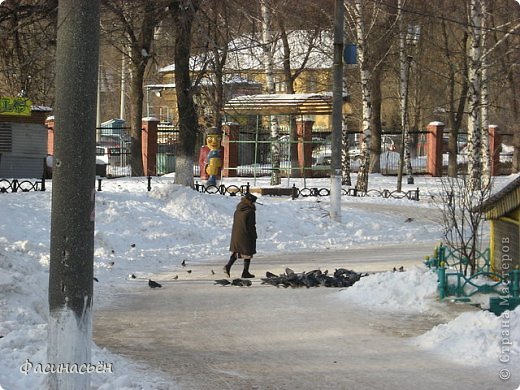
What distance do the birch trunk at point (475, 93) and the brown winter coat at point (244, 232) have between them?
1276 centimetres

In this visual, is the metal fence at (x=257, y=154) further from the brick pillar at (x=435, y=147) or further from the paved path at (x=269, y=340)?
the paved path at (x=269, y=340)

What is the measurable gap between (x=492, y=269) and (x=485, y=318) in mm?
4201

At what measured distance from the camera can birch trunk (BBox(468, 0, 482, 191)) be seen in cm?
2612

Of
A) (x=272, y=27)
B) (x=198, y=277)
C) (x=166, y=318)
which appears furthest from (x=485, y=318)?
(x=272, y=27)

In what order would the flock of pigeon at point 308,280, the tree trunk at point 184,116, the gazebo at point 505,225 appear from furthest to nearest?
1. the tree trunk at point 184,116
2. the flock of pigeon at point 308,280
3. the gazebo at point 505,225

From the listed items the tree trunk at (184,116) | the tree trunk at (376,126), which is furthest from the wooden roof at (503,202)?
the tree trunk at (376,126)

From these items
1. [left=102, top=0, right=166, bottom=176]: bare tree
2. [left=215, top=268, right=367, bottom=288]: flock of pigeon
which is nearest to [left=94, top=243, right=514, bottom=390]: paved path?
[left=215, top=268, right=367, bottom=288]: flock of pigeon

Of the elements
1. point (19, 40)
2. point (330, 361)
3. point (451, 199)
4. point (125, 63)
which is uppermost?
point (125, 63)

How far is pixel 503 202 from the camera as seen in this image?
487 inches

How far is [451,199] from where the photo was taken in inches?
497

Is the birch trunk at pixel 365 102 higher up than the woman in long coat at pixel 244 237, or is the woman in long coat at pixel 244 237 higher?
the birch trunk at pixel 365 102

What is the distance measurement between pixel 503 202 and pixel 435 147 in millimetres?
28743

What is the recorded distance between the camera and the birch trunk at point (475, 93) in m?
26.1

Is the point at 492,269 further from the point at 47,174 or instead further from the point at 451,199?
the point at 47,174
